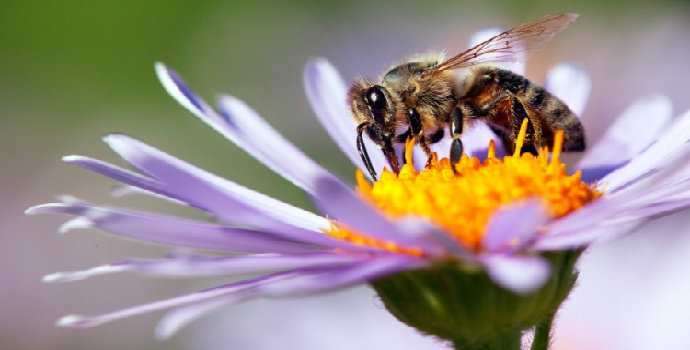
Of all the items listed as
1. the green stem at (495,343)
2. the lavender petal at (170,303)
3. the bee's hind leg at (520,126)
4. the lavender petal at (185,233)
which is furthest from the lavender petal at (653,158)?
the lavender petal at (170,303)

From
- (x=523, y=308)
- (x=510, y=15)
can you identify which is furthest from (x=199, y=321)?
(x=510, y=15)

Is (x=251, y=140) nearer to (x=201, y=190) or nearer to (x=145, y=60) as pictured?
(x=201, y=190)

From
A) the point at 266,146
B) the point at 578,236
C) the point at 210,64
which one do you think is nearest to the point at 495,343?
the point at 578,236

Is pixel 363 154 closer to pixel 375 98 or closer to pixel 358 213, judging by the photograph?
pixel 375 98

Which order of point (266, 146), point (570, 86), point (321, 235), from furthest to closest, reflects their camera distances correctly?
point (570, 86)
point (266, 146)
point (321, 235)

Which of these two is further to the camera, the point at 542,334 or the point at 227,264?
the point at 542,334
